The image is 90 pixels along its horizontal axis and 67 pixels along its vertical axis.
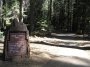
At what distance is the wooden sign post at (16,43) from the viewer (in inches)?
460

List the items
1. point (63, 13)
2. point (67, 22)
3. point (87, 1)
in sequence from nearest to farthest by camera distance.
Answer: point (87, 1) → point (67, 22) → point (63, 13)

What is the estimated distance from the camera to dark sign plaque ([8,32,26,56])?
11.7 meters

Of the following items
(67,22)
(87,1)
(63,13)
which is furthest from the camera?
(63,13)

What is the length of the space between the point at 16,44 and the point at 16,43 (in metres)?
0.05

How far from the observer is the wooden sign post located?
38.3 ft

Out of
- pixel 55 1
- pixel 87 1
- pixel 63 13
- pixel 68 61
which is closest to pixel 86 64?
pixel 68 61

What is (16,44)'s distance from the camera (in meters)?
11.8

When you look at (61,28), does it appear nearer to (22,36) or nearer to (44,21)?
(44,21)

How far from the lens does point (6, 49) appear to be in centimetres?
1176

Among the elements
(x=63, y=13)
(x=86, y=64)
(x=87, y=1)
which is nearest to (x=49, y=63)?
(x=86, y=64)

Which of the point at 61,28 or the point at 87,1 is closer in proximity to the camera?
the point at 87,1

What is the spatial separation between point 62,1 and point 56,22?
6353 millimetres

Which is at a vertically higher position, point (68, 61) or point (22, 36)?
point (22, 36)

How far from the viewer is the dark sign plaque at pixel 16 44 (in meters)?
11.7
